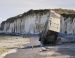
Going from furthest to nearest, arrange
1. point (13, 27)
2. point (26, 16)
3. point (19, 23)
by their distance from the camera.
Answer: point (13, 27) → point (19, 23) → point (26, 16)

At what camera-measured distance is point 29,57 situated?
1023 inches

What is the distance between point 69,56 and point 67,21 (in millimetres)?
28567

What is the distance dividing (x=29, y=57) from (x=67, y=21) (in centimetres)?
2899

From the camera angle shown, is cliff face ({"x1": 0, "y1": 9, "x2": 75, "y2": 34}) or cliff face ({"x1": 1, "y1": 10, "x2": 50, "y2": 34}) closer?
cliff face ({"x1": 0, "y1": 9, "x2": 75, "y2": 34})

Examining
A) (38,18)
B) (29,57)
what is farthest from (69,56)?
(38,18)

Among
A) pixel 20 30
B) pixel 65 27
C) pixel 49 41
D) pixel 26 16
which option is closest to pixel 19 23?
pixel 20 30

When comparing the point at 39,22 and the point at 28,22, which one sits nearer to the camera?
the point at 39,22

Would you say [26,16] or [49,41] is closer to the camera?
[49,41]

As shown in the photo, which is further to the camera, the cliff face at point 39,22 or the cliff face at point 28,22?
the cliff face at point 28,22

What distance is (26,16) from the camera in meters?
70.6

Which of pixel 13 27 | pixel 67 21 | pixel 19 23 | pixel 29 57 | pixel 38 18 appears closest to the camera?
pixel 29 57

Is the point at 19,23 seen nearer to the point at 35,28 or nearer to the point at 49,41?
the point at 35,28

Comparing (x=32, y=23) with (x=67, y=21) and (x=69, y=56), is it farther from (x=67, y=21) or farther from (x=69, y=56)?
(x=69, y=56)

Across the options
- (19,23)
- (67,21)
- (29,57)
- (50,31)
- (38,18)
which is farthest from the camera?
(19,23)
